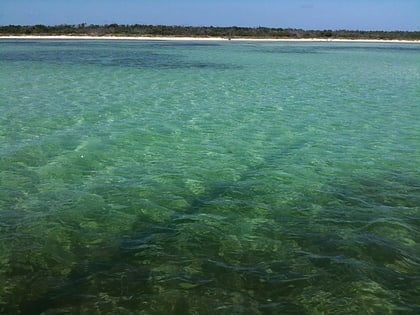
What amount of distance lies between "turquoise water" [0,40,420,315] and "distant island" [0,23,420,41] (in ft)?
319

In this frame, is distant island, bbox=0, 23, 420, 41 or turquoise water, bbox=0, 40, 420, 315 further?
distant island, bbox=0, 23, 420, 41

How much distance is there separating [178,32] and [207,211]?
4436 inches

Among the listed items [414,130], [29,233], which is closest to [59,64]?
[414,130]

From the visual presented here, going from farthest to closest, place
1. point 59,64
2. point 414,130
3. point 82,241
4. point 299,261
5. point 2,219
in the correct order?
point 59,64
point 414,130
point 2,219
point 82,241
point 299,261

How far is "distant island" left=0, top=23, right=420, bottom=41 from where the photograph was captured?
11031 cm

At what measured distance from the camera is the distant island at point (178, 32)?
110 m

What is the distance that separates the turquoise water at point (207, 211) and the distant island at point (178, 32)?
97348 millimetres

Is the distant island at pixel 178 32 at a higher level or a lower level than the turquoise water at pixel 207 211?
higher

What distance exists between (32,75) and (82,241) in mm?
24375

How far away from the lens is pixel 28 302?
5188mm

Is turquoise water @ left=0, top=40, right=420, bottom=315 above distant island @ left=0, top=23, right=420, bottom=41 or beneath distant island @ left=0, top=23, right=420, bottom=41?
beneath

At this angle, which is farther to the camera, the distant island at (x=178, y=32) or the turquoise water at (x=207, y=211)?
the distant island at (x=178, y=32)

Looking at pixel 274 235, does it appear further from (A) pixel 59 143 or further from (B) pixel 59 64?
(B) pixel 59 64

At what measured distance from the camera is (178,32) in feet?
379
